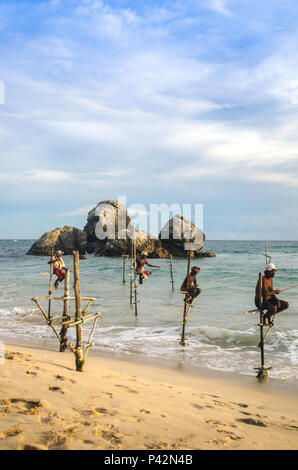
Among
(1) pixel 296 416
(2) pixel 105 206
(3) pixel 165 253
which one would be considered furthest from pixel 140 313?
(2) pixel 105 206

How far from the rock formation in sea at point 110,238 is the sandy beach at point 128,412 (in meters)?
41.2

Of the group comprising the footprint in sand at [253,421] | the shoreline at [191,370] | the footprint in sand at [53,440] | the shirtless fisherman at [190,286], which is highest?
the shirtless fisherman at [190,286]

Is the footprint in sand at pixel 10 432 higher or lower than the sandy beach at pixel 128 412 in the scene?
higher

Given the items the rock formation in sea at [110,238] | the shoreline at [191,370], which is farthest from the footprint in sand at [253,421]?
the rock formation in sea at [110,238]

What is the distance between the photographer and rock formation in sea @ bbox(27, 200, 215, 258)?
1967 inches

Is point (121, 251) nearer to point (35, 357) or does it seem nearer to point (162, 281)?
point (162, 281)

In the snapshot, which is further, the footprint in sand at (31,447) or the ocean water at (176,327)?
the ocean water at (176,327)

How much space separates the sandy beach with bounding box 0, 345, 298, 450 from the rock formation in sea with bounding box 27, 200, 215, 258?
4117 cm

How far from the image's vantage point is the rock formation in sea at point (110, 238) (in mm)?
49969

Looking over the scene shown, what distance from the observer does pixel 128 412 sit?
5254 mm

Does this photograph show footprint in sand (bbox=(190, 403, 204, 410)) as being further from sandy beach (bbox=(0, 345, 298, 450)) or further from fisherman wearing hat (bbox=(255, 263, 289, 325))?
fisherman wearing hat (bbox=(255, 263, 289, 325))

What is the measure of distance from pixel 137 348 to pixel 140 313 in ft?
20.8

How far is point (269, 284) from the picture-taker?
935 centimetres

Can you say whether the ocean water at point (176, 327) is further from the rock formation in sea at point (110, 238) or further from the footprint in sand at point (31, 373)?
the rock formation in sea at point (110, 238)
